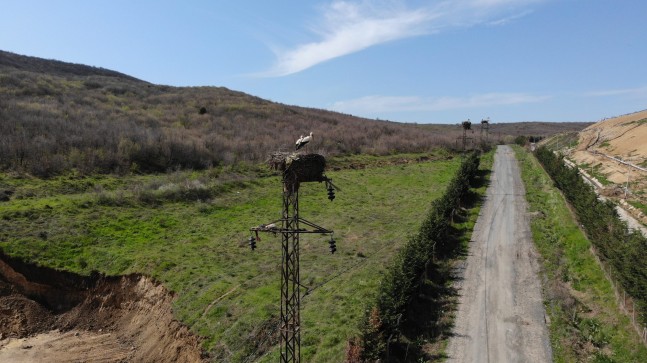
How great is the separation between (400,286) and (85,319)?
60.6ft

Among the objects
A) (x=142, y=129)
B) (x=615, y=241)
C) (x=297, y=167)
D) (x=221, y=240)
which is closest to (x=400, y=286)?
(x=297, y=167)

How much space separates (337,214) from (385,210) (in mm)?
4740

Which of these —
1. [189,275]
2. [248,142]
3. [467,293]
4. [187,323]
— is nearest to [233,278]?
[189,275]

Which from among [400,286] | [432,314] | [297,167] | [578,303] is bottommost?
[432,314]

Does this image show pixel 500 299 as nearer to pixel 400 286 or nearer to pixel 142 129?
pixel 400 286

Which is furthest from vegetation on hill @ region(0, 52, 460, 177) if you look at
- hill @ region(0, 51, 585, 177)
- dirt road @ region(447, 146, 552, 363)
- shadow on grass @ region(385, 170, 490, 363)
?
shadow on grass @ region(385, 170, 490, 363)

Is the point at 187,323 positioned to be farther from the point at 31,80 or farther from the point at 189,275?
the point at 31,80

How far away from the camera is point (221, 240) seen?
102 ft

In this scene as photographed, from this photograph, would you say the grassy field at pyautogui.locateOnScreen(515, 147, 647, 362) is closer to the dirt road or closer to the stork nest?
the dirt road

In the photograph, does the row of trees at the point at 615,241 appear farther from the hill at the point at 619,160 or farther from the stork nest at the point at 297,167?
the stork nest at the point at 297,167

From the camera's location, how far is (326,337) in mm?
18266

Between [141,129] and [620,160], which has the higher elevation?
[141,129]

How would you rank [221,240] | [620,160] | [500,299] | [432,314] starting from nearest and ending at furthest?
[432,314] < [500,299] < [221,240] < [620,160]

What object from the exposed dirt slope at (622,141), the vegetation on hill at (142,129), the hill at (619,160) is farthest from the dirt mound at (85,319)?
the exposed dirt slope at (622,141)
